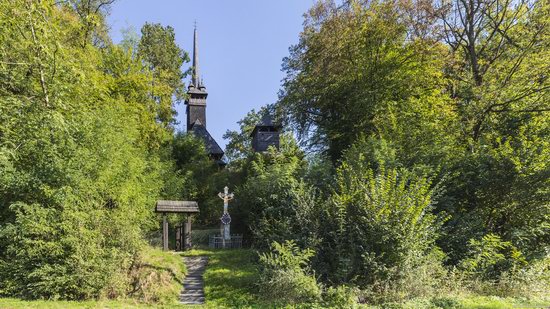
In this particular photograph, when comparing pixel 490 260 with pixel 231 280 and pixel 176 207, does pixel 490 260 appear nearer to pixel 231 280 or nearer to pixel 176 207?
pixel 231 280

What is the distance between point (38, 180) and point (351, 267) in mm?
9321

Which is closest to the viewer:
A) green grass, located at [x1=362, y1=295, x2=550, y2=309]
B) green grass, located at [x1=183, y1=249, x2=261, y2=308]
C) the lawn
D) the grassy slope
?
green grass, located at [x1=362, y1=295, x2=550, y2=309]

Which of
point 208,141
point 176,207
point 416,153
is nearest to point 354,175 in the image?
point 416,153

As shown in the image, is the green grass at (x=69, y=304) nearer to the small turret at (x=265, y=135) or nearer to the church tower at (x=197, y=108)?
the small turret at (x=265, y=135)

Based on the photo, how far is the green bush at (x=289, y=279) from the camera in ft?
31.5

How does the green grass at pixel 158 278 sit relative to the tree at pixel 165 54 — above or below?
below

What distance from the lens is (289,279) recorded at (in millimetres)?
9719

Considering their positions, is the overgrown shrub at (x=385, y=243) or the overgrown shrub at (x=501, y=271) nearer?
the overgrown shrub at (x=385, y=243)

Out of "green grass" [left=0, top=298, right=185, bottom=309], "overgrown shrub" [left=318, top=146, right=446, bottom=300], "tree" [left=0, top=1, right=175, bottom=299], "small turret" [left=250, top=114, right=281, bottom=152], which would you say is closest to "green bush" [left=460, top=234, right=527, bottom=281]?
"overgrown shrub" [left=318, top=146, right=446, bottom=300]

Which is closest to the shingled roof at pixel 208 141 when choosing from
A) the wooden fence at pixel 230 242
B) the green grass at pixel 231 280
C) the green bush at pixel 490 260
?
the wooden fence at pixel 230 242

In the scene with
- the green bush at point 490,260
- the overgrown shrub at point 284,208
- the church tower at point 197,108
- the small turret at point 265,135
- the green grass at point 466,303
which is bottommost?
the green grass at point 466,303

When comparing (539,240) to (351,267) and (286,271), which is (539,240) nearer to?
(351,267)

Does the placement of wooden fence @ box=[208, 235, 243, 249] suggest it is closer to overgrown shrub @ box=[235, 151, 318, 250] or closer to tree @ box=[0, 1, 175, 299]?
overgrown shrub @ box=[235, 151, 318, 250]

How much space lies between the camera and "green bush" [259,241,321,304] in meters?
9.60
